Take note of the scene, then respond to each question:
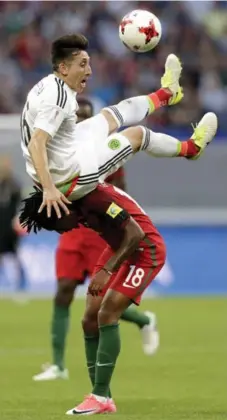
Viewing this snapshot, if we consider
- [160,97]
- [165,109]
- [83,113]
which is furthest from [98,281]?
[165,109]

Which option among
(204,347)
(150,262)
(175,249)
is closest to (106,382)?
(150,262)

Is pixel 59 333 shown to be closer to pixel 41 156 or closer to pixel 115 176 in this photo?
pixel 115 176

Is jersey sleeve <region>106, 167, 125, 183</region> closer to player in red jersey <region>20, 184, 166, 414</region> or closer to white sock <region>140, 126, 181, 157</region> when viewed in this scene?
white sock <region>140, 126, 181, 157</region>

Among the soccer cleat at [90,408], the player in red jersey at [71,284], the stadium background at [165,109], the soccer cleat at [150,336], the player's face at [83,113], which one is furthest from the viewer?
the stadium background at [165,109]

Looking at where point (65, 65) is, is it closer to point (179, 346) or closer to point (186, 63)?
point (179, 346)

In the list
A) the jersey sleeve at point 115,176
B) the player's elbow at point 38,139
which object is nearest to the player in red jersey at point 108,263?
the player's elbow at point 38,139

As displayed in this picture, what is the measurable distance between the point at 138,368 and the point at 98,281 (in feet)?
11.0

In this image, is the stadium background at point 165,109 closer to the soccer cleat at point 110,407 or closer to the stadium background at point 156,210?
the stadium background at point 156,210

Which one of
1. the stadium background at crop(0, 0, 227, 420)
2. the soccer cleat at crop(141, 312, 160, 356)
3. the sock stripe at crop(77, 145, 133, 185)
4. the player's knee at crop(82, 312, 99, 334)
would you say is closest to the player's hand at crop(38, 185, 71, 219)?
the sock stripe at crop(77, 145, 133, 185)

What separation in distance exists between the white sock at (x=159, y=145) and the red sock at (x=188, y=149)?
39mm

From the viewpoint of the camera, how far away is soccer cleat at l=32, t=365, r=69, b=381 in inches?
400

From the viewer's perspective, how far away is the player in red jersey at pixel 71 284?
406 inches

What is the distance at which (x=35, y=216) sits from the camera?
7594 millimetres

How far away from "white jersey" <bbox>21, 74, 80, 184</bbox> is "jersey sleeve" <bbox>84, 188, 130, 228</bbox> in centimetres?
22
